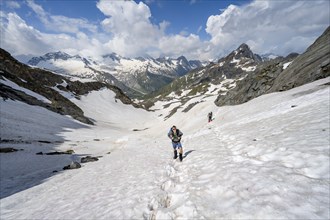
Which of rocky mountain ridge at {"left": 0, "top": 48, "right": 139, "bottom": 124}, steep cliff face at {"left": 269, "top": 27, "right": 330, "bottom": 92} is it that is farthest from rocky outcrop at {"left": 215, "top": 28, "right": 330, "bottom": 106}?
rocky mountain ridge at {"left": 0, "top": 48, "right": 139, "bottom": 124}

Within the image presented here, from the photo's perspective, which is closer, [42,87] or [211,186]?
[211,186]

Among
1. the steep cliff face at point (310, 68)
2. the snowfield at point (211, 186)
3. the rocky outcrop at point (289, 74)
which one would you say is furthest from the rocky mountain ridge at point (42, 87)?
the steep cliff face at point (310, 68)

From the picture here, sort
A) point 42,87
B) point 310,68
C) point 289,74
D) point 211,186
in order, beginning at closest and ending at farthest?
1. point 211,186
2. point 310,68
3. point 289,74
4. point 42,87

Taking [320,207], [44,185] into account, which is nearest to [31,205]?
[44,185]

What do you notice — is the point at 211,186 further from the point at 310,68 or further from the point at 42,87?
the point at 42,87

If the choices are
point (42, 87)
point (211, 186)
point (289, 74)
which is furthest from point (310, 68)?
point (42, 87)

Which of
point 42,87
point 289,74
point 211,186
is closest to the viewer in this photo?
point 211,186

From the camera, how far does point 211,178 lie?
1191 centimetres

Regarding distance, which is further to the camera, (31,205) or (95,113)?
(95,113)

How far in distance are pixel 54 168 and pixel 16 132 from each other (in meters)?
17.8

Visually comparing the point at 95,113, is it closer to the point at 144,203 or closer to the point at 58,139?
the point at 58,139

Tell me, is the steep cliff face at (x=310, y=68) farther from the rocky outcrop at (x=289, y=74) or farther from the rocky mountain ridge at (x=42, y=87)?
the rocky mountain ridge at (x=42, y=87)

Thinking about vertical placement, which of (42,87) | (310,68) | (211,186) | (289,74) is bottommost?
(211,186)

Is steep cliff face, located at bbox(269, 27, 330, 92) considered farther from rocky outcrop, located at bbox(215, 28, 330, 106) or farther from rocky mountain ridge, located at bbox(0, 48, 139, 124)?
rocky mountain ridge, located at bbox(0, 48, 139, 124)
